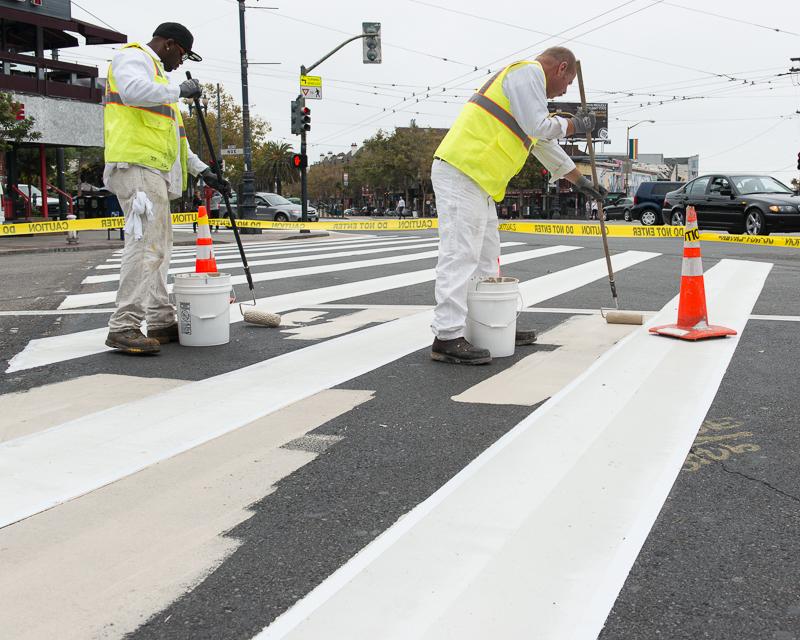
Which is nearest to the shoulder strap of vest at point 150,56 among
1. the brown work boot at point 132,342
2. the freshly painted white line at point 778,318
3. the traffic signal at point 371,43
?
the brown work boot at point 132,342

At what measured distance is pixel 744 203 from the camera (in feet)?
62.4

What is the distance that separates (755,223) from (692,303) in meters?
14.2

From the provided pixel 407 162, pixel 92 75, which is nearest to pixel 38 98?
pixel 92 75

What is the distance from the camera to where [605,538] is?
8.45 feet

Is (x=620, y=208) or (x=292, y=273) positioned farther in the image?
(x=620, y=208)

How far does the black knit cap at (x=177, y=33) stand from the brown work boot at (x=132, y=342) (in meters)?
1.95

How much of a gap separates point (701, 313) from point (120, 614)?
4854 mm

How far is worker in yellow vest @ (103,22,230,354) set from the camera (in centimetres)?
530

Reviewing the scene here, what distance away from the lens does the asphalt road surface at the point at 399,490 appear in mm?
2162

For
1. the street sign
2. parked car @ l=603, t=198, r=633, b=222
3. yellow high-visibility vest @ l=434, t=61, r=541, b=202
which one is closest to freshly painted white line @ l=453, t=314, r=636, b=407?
yellow high-visibility vest @ l=434, t=61, r=541, b=202

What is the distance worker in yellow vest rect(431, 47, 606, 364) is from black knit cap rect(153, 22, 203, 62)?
1.94 metres

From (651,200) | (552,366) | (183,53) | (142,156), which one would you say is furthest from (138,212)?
(651,200)

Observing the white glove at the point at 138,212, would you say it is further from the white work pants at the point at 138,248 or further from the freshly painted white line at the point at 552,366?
the freshly painted white line at the point at 552,366

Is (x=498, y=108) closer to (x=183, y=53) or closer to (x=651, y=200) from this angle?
(x=183, y=53)
